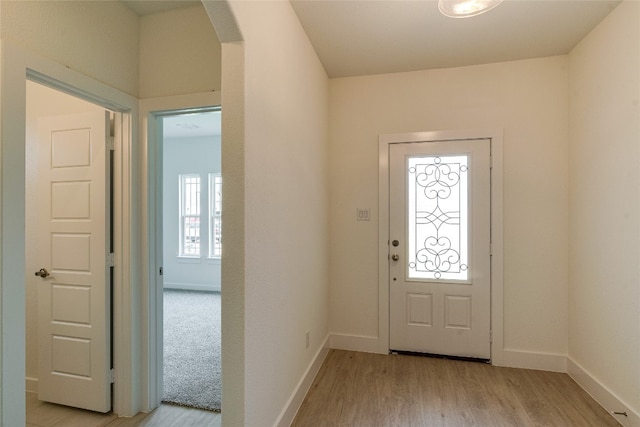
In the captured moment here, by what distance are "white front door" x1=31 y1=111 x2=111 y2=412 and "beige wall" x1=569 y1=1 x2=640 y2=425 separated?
3476 mm

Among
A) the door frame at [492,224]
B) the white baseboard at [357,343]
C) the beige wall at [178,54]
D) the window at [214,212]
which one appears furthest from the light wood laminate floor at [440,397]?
the window at [214,212]

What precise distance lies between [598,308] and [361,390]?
1.87 meters

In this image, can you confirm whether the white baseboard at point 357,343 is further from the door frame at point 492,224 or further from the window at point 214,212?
the window at point 214,212

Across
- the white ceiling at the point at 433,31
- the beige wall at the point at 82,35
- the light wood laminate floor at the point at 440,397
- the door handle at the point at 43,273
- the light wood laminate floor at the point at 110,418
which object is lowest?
the light wood laminate floor at the point at 110,418

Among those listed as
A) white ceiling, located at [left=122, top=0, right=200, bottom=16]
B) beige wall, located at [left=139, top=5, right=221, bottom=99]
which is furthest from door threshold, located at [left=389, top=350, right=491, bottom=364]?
white ceiling, located at [left=122, top=0, right=200, bottom=16]

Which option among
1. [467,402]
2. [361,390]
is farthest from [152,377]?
[467,402]

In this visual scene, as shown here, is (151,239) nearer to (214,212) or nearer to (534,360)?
(534,360)

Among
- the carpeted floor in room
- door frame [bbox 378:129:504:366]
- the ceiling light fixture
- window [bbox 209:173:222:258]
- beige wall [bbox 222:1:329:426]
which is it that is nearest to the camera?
beige wall [bbox 222:1:329:426]

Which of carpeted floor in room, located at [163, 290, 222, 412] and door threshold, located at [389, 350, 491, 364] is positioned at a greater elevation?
door threshold, located at [389, 350, 491, 364]

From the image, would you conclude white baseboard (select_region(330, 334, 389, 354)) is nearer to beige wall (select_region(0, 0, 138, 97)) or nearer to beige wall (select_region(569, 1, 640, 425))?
beige wall (select_region(569, 1, 640, 425))

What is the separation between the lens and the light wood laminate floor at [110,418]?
2023mm

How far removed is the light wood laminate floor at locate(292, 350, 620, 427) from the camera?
201 centimetres

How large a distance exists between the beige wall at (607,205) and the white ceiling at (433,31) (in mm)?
234

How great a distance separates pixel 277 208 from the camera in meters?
1.79
